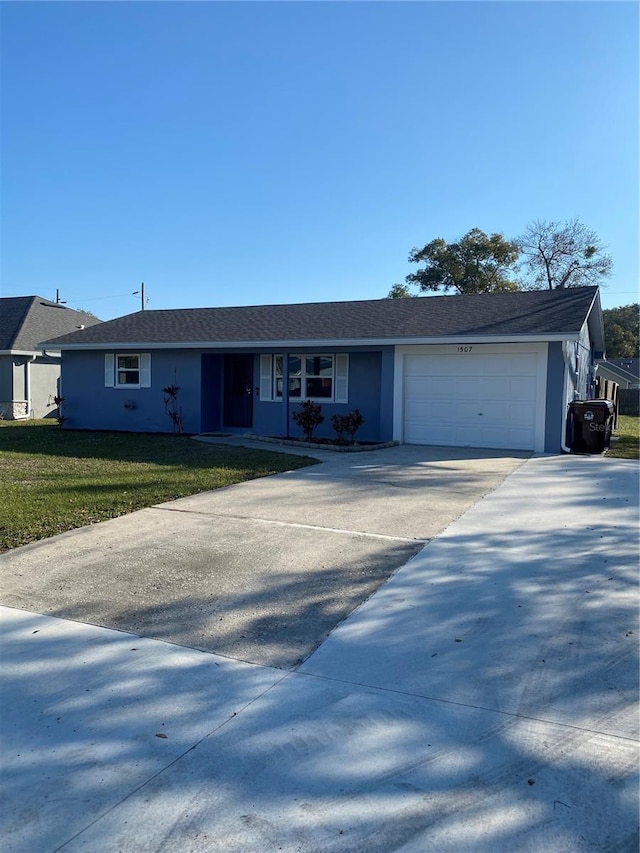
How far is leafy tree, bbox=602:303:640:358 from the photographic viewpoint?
51.5 meters

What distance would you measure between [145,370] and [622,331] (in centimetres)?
4585

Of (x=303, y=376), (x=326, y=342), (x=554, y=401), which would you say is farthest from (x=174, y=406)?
(x=554, y=401)

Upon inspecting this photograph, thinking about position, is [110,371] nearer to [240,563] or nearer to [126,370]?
[126,370]

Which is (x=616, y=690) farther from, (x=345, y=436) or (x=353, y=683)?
(x=345, y=436)

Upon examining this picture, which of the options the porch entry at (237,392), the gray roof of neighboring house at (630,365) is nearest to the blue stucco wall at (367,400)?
the porch entry at (237,392)

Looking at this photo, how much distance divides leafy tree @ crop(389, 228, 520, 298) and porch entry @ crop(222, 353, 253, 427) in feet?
81.9

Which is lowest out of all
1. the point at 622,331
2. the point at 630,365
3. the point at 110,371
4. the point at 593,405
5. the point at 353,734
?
the point at 353,734

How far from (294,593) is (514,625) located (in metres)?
1.53

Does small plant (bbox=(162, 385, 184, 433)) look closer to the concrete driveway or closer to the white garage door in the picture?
the white garage door

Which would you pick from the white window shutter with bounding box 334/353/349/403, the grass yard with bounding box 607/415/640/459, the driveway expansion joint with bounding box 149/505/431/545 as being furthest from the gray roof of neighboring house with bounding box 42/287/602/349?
the driveway expansion joint with bounding box 149/505/431/545

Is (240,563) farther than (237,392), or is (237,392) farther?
(237,392)

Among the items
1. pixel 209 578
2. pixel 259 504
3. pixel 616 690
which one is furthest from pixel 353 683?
pixel 259 504

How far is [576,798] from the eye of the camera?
2439mm

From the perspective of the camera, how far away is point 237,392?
17359mm
